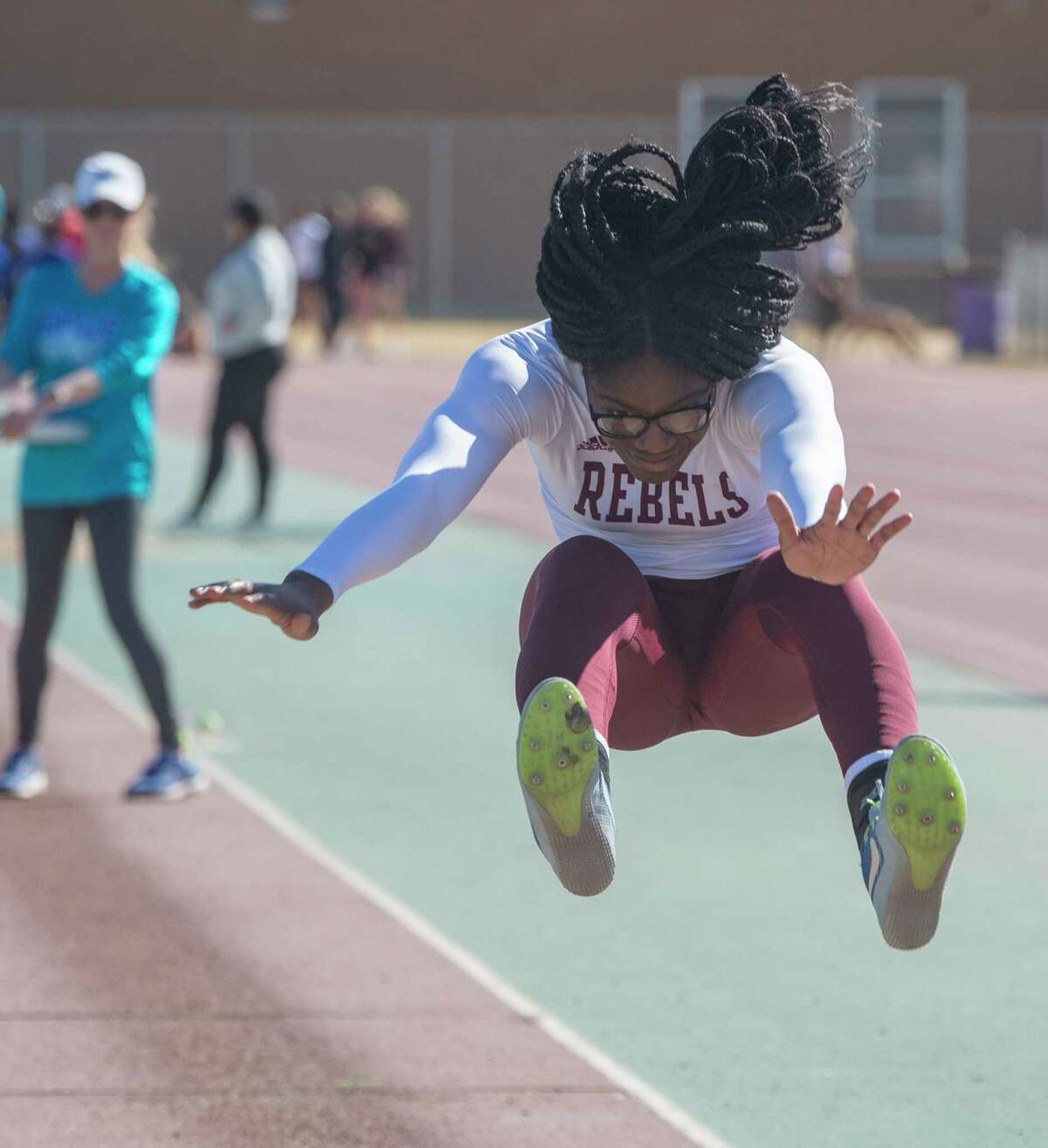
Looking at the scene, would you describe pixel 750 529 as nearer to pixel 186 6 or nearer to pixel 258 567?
pixel 258 567

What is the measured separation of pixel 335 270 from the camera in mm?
29875

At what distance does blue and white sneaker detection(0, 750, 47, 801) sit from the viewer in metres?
7.94

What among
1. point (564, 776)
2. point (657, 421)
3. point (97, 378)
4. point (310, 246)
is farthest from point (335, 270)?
point (564, 776)

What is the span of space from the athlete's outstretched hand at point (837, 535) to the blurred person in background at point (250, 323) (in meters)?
10.2

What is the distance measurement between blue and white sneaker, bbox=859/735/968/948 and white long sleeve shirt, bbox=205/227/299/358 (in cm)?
1014

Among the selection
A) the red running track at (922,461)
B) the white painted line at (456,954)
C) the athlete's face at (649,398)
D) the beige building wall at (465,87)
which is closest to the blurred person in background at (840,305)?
the red running track at (922,461)

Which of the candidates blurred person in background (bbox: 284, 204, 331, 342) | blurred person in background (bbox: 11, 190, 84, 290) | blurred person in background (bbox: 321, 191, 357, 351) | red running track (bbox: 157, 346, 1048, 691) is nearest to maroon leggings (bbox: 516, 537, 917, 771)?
blurred person in background (bbox: 11, 190, 84, 290)

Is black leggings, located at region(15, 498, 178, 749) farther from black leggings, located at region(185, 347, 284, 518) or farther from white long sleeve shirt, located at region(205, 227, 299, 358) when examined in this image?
black leggings, located at region(185, 347, 284, 518)

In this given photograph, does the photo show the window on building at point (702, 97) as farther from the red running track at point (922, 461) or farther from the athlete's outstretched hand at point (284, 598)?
Result: the athlete's outstretched hand at point (284, 598)

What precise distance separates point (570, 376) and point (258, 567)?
863 centimetres

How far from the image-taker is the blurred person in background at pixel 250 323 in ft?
44.5

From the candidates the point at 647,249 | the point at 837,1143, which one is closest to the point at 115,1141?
the point at 837,1143

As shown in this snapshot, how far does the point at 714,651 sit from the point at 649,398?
2.00ft

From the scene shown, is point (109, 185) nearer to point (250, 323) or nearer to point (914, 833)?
point (914, 833)
